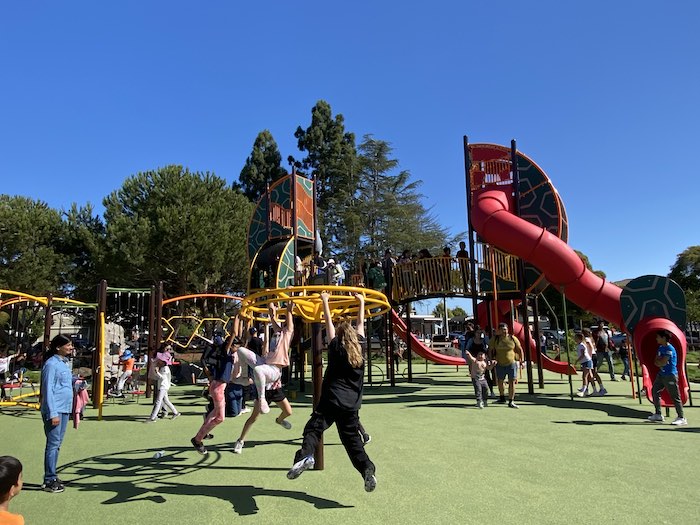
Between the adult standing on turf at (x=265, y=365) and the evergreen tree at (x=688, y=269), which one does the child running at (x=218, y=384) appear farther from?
the evergreen tree at (x=688, y=269)

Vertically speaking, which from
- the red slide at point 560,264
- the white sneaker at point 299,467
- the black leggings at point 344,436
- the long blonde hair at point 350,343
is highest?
the red slide at point 560,264

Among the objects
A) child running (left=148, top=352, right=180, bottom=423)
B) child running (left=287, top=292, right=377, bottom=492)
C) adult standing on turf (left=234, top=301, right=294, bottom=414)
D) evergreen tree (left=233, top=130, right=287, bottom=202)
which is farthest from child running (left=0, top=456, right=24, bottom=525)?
evergreen tree (left=233, top=130, right=287, bottom=202)

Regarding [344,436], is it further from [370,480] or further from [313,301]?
[313,301]

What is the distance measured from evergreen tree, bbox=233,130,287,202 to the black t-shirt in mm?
→ 44049

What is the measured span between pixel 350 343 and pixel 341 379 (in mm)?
323

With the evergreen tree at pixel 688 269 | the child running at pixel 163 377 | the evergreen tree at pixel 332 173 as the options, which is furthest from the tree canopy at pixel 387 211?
the child running at pixel 163 377

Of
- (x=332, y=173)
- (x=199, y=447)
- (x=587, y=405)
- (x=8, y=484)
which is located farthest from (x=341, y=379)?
(x=332, y=173)

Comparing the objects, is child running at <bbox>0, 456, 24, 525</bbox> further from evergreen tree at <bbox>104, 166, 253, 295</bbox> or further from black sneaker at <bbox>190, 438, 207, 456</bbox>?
evergreen tree at <bbox>104, 166, 253, 295</bbox>

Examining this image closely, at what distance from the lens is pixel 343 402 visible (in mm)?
4309

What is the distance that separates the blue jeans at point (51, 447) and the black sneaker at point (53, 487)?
3 centimetres

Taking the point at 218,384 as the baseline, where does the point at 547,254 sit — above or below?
above

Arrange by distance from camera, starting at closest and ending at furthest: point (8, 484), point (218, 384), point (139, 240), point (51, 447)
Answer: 1. point (8, 484)
2. point (51, 447)
3. point (218, 384)
4. point (139, 240)

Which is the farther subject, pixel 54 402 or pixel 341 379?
pixel 54 402

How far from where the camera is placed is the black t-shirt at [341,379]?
14.3ft
